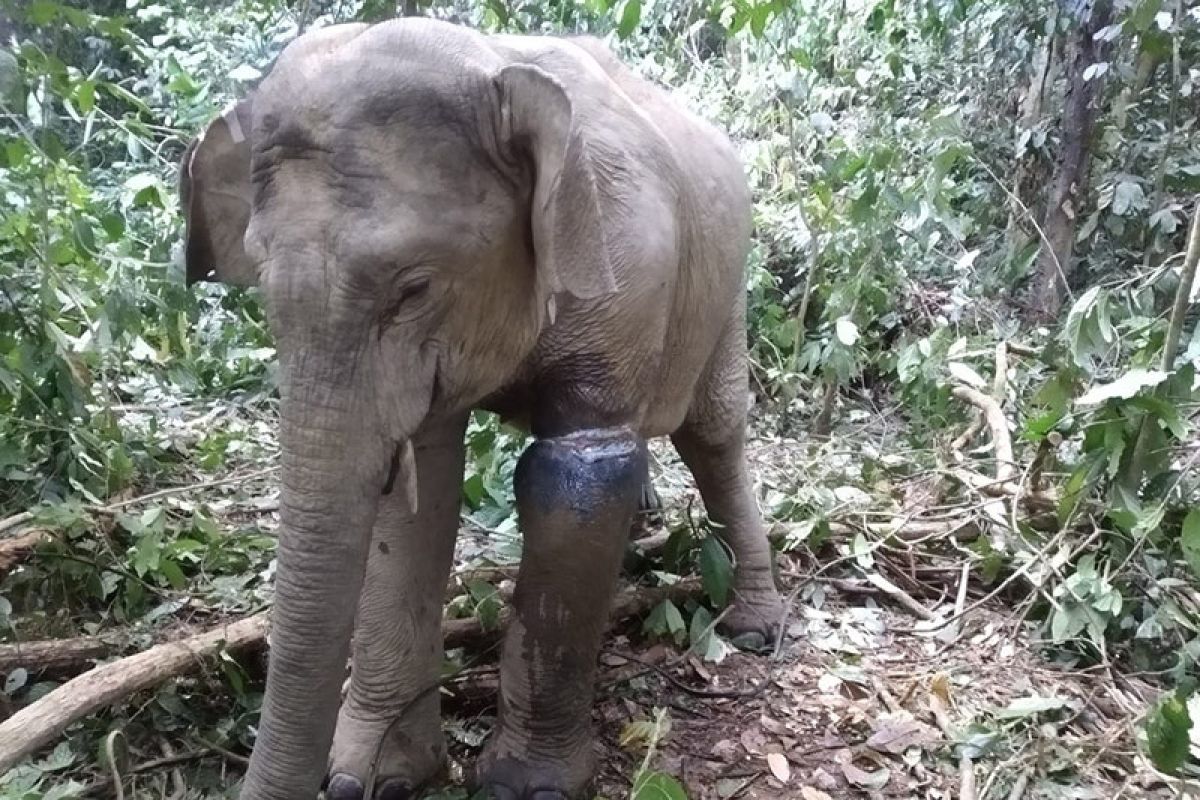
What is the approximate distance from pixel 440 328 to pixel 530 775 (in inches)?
39.0

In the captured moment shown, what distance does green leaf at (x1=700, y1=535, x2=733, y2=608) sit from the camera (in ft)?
9.52

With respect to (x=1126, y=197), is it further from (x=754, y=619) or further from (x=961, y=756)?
(x=961, y=756)

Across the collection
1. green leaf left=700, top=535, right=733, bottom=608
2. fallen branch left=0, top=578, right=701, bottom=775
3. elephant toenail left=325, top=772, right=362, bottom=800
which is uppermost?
fallen branch left=0, top=578, right=701, bottom=775

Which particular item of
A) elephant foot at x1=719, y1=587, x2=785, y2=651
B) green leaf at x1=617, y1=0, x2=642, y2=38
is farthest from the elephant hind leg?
green leaf at x1=617, y1=0, x2=642, y2=38

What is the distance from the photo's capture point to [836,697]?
9.25 ft

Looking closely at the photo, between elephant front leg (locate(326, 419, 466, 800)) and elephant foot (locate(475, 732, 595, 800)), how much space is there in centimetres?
14

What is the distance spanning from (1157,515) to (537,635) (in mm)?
1665

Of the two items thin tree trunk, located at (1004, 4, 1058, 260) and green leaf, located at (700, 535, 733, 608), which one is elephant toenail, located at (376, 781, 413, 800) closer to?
green leaf, located at (700, 535, 733, 608)

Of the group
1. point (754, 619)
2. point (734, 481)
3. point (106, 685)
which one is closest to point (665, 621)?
point (754, 619)

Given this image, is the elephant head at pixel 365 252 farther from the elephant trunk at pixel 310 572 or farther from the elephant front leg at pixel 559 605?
the elephant front leg at pixel 559 605

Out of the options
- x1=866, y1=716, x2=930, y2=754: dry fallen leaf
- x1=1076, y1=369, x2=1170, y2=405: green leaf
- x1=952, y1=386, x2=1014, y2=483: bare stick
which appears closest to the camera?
x1=866, y1=716, x2=930, y2=754: dry fallen leaf

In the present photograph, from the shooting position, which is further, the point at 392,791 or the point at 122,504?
the point at 122,504

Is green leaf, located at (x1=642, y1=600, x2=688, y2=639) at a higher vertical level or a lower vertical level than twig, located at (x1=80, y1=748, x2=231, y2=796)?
lower

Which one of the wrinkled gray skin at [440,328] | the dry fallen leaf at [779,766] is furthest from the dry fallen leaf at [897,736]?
the wrinkled gray skin at [440,328]
